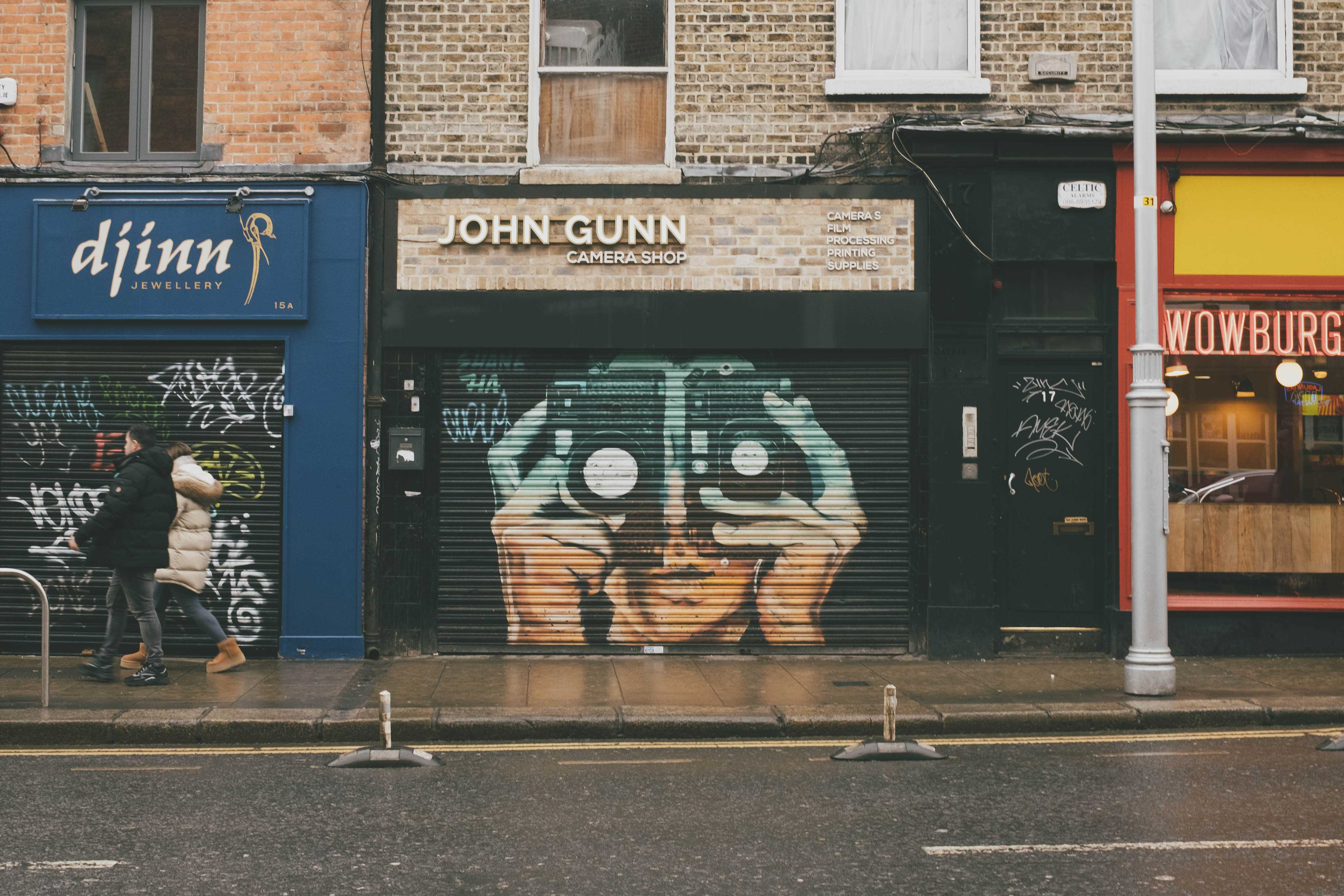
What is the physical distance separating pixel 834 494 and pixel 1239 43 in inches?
227

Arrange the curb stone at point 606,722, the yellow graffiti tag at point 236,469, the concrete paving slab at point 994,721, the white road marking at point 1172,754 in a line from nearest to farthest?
the white road marking at point 1172,754 → the curb stone at point 606,722 → the concrete paving slab at point 994,721 → the yellow graffiti tag at point 236,469

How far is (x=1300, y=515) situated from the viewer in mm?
11141

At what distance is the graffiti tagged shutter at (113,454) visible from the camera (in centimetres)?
1078

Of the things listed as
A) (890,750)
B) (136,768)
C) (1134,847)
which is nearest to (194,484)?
(136,768)

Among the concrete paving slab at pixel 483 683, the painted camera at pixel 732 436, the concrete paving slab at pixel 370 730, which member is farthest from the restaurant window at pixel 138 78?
the concrete paving slab at pixel 370 730

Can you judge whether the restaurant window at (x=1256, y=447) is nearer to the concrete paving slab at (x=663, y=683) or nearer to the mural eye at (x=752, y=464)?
the mural eye at (x=752, y=464)

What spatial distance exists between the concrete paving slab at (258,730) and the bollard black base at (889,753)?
139 inches

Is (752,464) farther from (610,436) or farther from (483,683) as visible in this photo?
(483,683)

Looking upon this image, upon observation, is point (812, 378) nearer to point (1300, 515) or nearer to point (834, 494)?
point (834, 494)

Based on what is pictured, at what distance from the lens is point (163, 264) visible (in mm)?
10734

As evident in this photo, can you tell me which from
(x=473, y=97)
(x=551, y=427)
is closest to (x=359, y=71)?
(x=473, y=97)

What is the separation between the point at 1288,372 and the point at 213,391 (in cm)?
991

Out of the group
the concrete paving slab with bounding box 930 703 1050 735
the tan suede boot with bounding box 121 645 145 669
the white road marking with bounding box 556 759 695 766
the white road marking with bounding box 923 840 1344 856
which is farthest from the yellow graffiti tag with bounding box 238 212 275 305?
the white road marking with bounding box 923 840 1344 856

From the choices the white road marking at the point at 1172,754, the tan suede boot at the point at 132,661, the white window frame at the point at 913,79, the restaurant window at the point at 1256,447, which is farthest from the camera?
the restaurant window at the point at 1256,447
